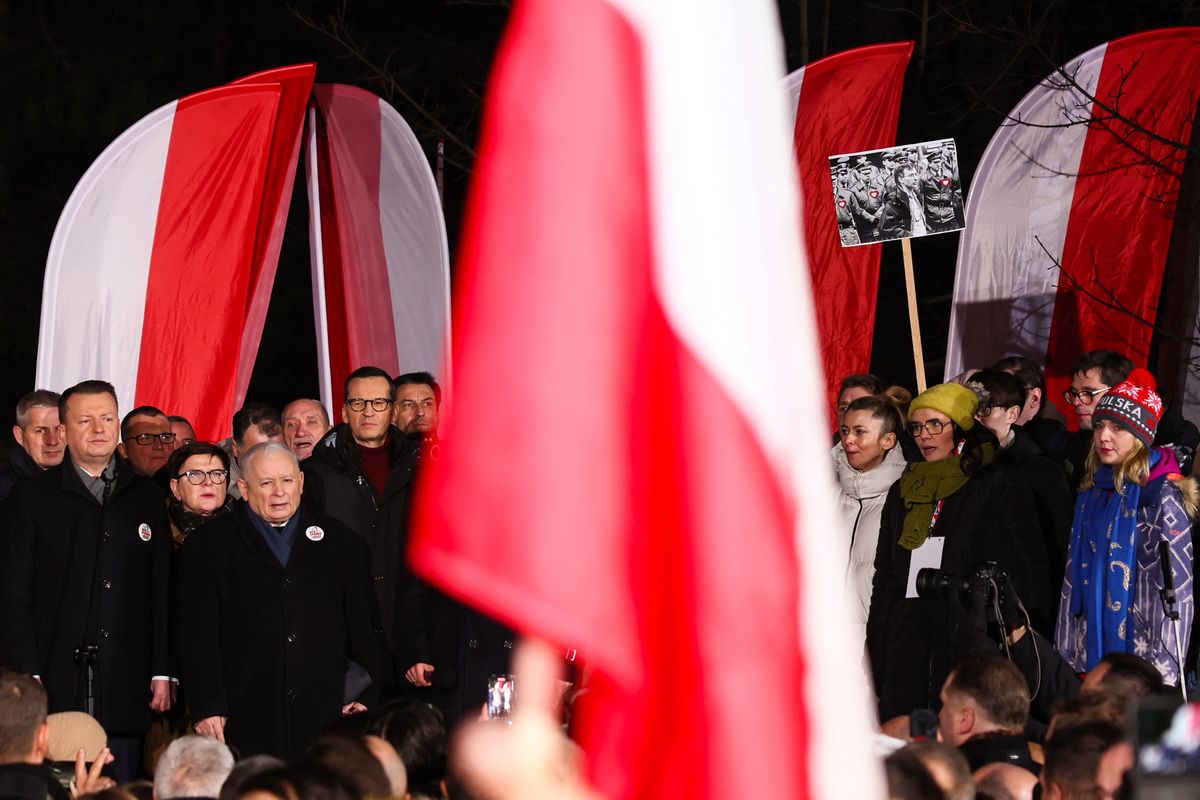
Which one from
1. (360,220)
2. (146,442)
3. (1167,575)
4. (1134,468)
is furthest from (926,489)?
(360,220)

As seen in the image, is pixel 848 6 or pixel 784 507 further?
pixel 848 6

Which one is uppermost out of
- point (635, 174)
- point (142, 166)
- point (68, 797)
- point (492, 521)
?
point (142, 166)

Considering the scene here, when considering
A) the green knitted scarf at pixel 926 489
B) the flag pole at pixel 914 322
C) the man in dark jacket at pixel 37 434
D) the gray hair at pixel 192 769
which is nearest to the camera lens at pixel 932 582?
the green knitted scarf at pixel 926 489

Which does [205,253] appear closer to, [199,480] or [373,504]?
[199,480]

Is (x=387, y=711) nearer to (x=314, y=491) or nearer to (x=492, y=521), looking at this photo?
(x=314, y=491)

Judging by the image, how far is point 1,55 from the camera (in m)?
20.6

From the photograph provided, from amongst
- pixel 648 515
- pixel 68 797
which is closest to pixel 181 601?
pixel 68 797

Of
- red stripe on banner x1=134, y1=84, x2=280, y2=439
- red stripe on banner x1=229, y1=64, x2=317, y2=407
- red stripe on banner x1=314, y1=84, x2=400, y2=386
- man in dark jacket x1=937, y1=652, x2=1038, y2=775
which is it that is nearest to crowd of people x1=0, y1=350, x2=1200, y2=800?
man in dark jacket x1=937, y1=652, x2=1038, y2=775

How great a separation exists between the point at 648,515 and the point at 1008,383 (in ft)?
18.3

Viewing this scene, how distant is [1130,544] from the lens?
254 inches

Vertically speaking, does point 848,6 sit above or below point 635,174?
above

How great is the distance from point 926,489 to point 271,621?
265 centimetres

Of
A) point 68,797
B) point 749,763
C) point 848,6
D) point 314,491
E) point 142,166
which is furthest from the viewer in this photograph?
point 848,6

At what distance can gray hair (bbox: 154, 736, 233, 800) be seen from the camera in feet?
15.2
